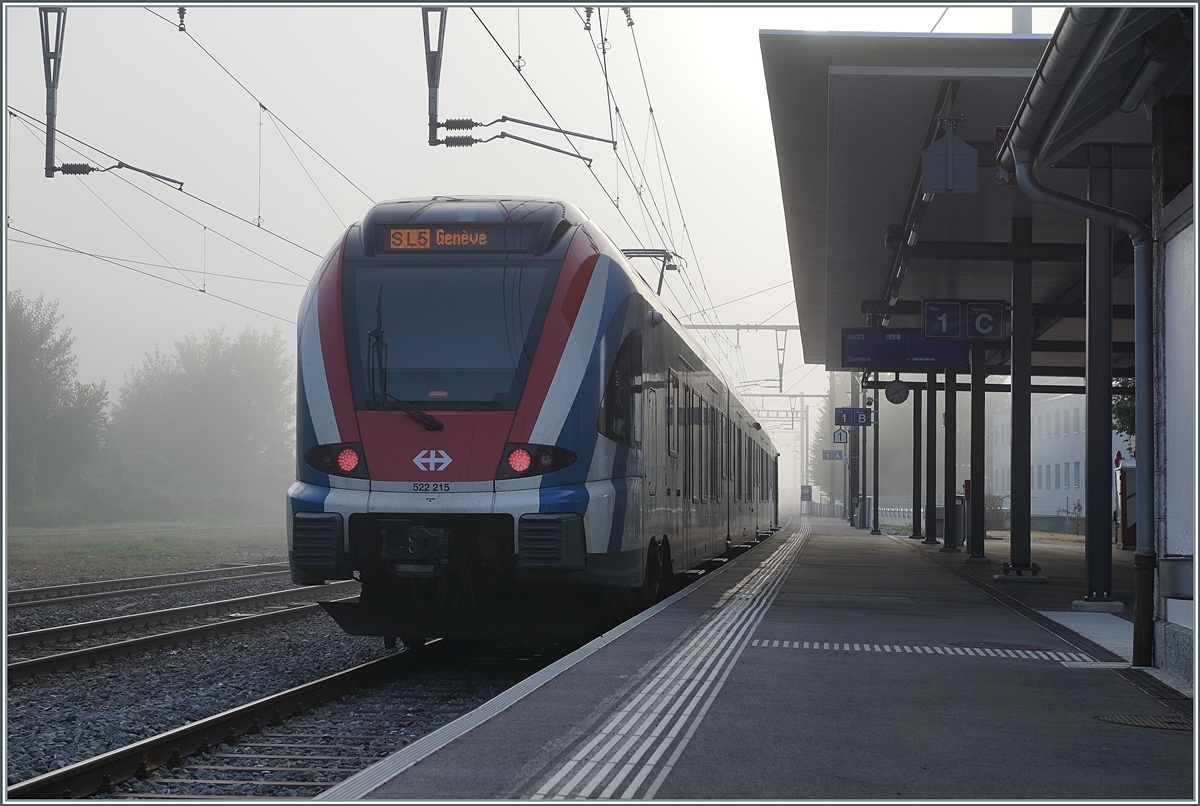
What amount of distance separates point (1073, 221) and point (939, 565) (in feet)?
21.6

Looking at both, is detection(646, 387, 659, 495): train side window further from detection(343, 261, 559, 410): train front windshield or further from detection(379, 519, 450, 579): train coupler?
detection(379, 519, 450, 579): train coupler

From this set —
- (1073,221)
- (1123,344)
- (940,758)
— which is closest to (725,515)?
(1073,221)

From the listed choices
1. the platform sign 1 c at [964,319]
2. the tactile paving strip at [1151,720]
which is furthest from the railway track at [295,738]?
the platform sign 1 c at [964,319]

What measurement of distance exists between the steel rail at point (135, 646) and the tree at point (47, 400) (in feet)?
140

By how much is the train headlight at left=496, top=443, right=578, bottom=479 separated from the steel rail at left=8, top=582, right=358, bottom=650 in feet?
18.2

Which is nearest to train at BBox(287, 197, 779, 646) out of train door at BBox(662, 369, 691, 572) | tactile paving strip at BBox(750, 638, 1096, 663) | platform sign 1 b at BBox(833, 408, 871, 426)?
tactile paving strip at BBox(750, 638, 1096, 663)

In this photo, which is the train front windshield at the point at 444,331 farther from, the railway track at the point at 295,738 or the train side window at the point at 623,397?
the railway track at the point at 295,738

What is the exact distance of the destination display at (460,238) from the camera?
9.68 meters

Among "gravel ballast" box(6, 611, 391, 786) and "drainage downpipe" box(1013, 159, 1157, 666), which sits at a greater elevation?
"drainage downpipe" box(1013, 159, 1157, 666)

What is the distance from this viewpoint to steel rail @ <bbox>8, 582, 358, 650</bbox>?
11.9 m

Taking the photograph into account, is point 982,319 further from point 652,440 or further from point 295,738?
point 295,738

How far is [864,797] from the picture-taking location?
15.8ft

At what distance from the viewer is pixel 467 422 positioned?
9109mm

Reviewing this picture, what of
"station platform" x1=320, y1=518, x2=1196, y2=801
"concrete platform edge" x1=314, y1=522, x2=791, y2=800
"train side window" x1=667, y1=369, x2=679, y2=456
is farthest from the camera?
"train side window" x1=667, y1=369, x2=679, y2=456
